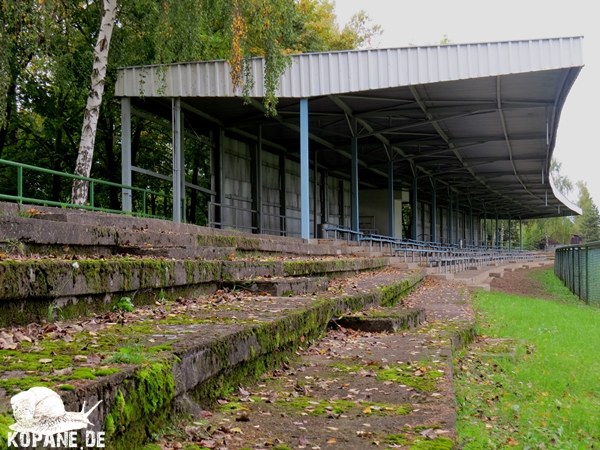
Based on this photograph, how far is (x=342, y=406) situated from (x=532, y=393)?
259 cm

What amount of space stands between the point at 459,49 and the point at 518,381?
11.1m

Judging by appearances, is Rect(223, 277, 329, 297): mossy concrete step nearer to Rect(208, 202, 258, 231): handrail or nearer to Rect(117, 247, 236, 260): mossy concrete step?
Rect(117, 247, 236, 260): mossy concrete step

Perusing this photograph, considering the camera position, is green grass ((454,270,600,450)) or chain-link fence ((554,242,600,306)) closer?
green grass ((454,270,600,450))

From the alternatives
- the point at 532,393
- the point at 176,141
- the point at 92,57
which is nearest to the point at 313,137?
the point at 176,141

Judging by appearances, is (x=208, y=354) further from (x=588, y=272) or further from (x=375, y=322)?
(x=588, y=272)

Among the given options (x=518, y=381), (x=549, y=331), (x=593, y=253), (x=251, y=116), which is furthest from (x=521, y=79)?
(x=518, y=381)

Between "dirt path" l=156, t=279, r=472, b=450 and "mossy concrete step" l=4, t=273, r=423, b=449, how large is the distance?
10 cm

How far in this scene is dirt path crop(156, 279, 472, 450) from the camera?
232 centimetres

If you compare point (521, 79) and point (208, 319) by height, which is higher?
point (521, 79)

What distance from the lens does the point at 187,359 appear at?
2.49m

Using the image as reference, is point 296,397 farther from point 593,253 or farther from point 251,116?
point 251,116

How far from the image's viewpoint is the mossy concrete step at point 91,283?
3029 mm

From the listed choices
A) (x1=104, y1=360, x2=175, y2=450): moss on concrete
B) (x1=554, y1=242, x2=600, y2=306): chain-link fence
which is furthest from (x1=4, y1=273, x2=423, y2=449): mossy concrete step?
(x1=554, y1=242, x2=600, y2=306): chain-link fence

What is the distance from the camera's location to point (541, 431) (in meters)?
3.74
